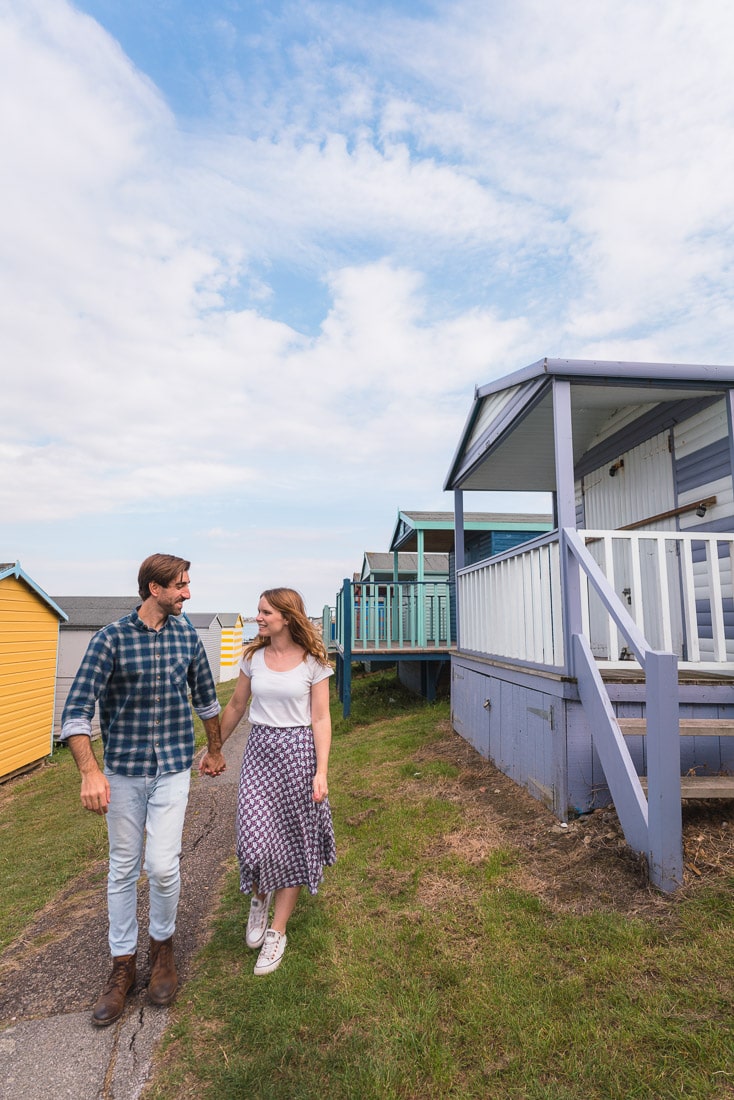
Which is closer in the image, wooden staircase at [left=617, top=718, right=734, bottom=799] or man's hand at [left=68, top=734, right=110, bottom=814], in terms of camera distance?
man's hand at [left=68, top=734, right=110, bottom=814]

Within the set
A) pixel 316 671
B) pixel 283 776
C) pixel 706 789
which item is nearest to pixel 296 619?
pixel 316 671

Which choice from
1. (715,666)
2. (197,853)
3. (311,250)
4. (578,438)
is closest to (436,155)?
(311,250)

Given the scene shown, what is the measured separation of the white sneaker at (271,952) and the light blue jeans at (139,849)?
1.52 ft

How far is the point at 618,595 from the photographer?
18.5 feet

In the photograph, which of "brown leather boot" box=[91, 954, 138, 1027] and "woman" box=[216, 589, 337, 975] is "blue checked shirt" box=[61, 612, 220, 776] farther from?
"brown leather boot" box=[91, 954, 138, 1027]

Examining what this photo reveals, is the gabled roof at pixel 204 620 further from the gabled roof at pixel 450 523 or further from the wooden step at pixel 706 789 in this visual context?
the wooden step at pixel 706 789

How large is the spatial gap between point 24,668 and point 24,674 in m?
0.14

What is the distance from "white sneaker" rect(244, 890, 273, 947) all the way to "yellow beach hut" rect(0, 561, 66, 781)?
36.5 feet

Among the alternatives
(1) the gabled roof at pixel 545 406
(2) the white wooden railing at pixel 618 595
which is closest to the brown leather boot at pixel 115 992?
(2) the white wooden railing at pixel 618 595

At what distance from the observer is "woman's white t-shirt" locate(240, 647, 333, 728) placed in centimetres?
278

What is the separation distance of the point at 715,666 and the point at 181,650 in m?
4.17

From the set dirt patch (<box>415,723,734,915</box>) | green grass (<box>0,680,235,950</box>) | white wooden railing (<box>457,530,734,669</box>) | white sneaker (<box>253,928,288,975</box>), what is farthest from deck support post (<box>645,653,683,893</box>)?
green grass (<box>0,680,235,950</box>)

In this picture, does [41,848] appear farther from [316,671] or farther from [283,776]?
[316,671]

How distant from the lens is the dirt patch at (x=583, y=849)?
309cm
